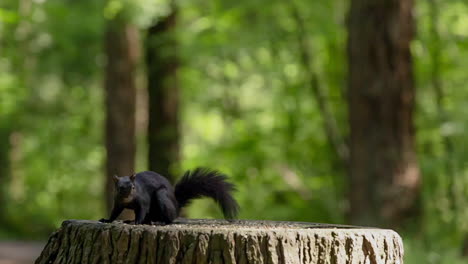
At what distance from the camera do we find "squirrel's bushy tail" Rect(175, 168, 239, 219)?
3605 mm

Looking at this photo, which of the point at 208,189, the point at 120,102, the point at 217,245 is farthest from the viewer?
the point at 120,102

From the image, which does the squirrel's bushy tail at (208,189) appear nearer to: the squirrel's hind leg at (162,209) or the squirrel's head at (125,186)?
the squirrel's hind leg at (162,209)

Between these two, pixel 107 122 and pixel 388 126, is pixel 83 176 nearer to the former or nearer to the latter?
pixel 107 122

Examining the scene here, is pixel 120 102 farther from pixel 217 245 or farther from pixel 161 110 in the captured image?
pixel 217 245

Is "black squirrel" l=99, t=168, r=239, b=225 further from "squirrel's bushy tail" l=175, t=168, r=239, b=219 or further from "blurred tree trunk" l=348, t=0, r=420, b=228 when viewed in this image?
"blurred tree trunk" l=348, t=0, r=420, b=228

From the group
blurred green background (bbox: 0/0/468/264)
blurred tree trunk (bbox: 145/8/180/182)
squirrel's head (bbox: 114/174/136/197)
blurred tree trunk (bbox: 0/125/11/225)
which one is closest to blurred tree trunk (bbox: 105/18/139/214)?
blurred green background (bbox: 0/0/468/264)

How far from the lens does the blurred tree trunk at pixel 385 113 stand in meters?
7.61

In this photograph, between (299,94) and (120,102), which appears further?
(120,102)

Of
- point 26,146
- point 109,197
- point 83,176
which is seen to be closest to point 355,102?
point 109,197

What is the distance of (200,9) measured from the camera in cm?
1394

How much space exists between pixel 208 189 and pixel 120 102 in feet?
29.7

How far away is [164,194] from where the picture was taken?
345cm

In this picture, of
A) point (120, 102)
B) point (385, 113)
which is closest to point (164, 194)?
point (385, 113)

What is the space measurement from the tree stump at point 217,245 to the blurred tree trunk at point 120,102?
369 inches
